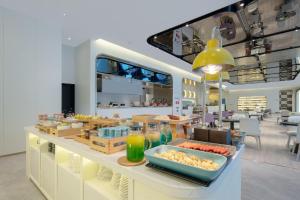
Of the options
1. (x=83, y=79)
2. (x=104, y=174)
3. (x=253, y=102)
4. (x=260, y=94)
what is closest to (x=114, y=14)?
(x=83, y=79)

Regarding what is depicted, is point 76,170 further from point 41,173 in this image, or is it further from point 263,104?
point 263,104

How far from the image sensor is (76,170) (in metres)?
1.68

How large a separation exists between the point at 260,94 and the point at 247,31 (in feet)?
50.7

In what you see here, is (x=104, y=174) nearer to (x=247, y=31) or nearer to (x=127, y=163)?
(x=127, y=163)

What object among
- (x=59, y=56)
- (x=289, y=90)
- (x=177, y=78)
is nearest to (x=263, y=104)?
(x=289, y=90)

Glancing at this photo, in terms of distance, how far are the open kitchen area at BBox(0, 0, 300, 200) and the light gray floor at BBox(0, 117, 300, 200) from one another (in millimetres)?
20

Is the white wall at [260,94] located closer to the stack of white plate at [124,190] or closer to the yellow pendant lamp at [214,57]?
the yellow pendant lamp at [214,57]

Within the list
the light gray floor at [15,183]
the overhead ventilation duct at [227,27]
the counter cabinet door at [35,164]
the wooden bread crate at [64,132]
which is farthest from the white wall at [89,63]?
the overhead ventilation duct at [227,27]

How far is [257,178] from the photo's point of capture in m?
2.97

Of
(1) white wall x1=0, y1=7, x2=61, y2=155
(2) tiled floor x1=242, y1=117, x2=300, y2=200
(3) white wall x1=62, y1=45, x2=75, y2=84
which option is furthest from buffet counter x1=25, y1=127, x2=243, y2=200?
(3) white wall x1=62, y1=45, x2=75, y2=84

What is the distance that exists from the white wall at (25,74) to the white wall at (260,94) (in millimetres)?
18318

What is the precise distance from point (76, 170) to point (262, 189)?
269 cm

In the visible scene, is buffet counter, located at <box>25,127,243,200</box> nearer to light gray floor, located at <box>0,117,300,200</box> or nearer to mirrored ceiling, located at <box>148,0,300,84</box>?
light gray floor, located at <box>0,117,300,200</box>

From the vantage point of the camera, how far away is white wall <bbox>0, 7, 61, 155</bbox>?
3916 mm
